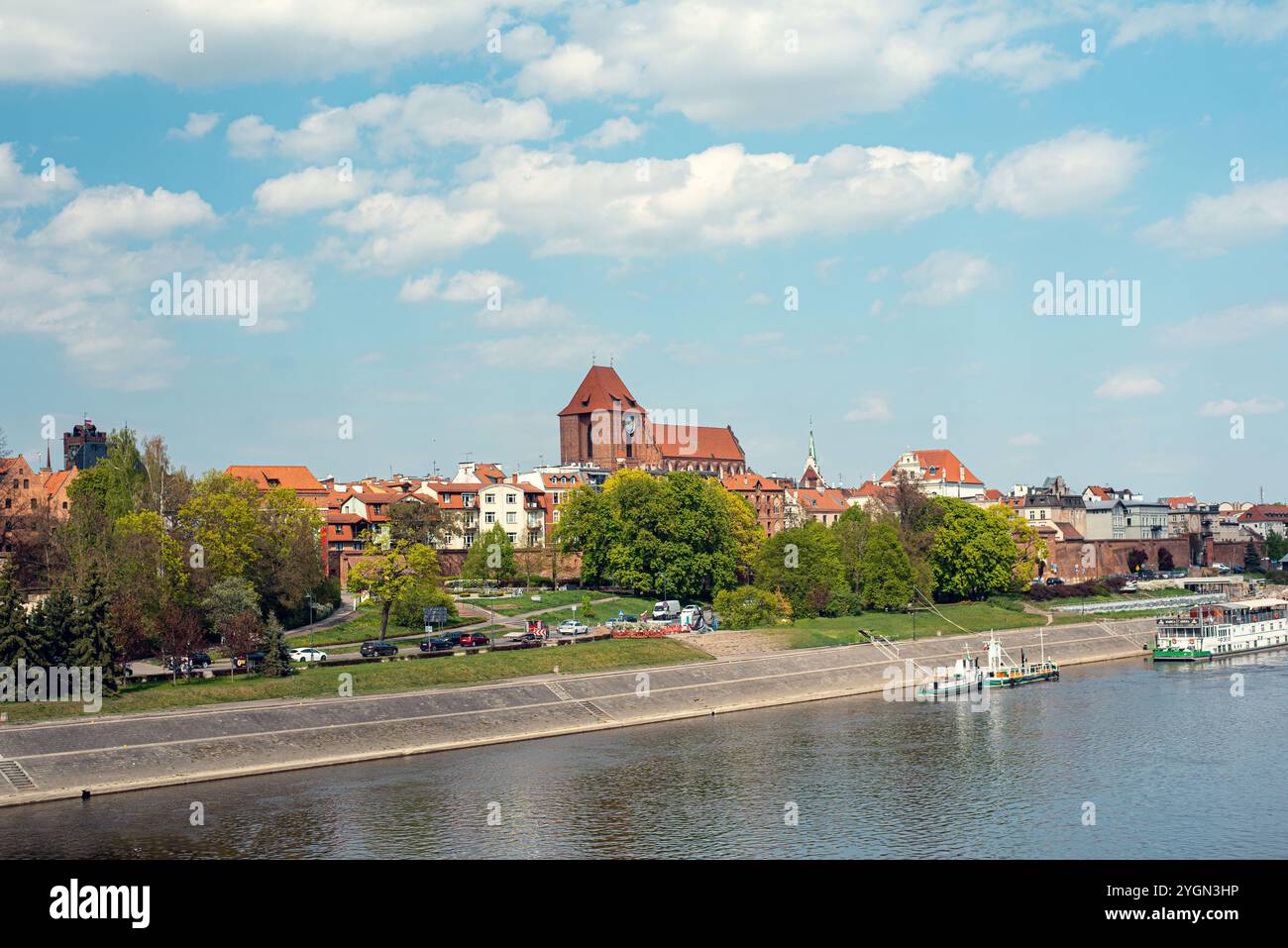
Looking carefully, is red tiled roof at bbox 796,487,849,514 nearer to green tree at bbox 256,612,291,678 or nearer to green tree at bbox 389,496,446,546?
green tree at bbox 389,496,446,546

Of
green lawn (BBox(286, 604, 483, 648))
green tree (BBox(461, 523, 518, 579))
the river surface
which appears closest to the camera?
the river surface

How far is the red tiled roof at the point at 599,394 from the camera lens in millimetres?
184375

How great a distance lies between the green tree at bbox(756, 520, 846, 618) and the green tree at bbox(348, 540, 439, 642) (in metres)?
34.7

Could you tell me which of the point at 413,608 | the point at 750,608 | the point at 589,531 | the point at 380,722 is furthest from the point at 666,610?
the point at 380,722

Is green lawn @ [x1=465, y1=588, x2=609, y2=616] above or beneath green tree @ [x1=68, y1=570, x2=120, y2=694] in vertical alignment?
beneath

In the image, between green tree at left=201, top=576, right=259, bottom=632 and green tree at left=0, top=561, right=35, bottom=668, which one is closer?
green tree at left=0, top=561, right=35, bottom=668

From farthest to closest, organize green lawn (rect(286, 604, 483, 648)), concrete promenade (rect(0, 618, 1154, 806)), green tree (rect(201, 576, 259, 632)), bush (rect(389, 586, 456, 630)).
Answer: bush (rect(389, 586, 456, 630)) → green lawn (rect(286, 604, 483, 648)) → green tree (rect(201, 576, 259, 632)) → concrete promenade (rect(0, 618, 1154, 806))

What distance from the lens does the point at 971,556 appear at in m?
124

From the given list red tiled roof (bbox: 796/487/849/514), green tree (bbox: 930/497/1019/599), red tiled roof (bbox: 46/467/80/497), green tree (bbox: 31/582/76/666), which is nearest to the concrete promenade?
green tree (bbox: 31/582/76/666)

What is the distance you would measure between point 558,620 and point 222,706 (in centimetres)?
3910

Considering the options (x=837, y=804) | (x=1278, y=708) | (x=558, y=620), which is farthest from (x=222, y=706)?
(x=1278, y=708)

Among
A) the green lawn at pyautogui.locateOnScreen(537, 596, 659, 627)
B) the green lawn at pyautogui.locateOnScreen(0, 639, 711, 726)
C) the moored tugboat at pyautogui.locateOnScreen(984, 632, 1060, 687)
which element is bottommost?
the moored tugboat at pyautogui.locateOnScreen(984, 632, 1060, 687)

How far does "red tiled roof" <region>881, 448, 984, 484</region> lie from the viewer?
626 ft
